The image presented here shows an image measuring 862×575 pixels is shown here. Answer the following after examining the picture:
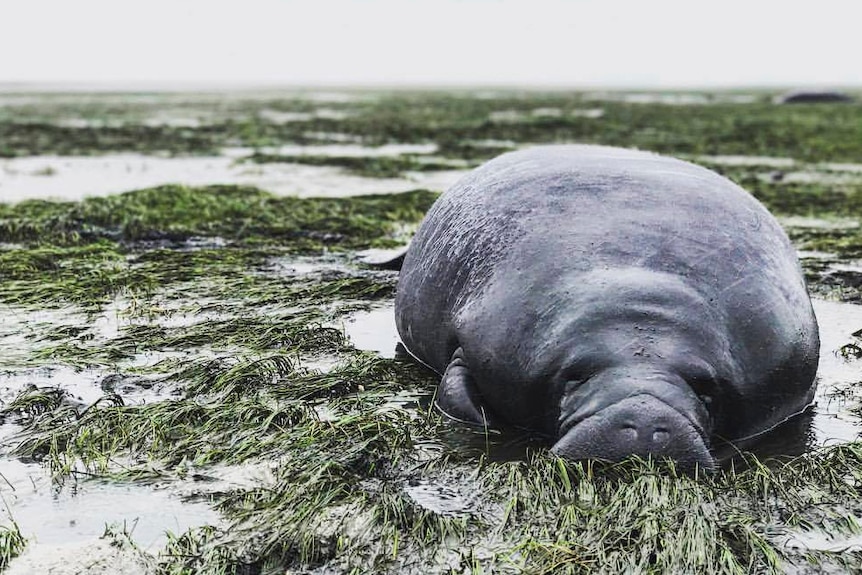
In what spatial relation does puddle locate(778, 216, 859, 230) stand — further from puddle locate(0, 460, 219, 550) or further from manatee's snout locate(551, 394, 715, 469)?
puddle locate(0, 460, 219, 550)

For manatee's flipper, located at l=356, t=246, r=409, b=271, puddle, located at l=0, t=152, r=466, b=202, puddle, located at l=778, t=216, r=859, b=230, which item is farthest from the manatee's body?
puddle, located at l=0, t=152, r=466, b=202

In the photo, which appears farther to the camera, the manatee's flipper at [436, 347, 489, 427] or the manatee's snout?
the manatee's flipper at [436, 347, 489, 427]

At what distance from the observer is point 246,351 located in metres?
5.80

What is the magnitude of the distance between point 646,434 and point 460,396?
40.9 inches

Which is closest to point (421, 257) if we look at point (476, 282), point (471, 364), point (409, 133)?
point (476, 282)

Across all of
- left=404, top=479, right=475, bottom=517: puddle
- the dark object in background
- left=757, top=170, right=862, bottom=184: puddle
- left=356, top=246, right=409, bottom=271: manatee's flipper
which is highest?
left=404, top=479, right=475, bottom=517: puddle

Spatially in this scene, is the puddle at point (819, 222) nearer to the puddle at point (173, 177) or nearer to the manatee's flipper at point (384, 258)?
the manatee's flipper at point (384, 258)

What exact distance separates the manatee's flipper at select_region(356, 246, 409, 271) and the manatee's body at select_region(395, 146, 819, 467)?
2.88m

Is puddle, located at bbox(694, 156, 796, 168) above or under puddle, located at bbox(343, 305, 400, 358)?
under

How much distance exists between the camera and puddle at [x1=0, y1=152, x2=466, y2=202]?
14.2 metres

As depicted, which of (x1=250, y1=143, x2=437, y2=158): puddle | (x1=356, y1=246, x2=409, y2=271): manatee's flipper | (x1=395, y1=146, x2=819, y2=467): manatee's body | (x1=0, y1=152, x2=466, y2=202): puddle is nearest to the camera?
(x1=395, y1=146, x2=819, y2=467): manatee's body

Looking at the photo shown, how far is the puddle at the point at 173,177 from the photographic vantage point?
46.5ft

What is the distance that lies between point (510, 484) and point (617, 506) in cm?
45

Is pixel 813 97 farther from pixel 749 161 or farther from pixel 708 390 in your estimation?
pixel 708 390
